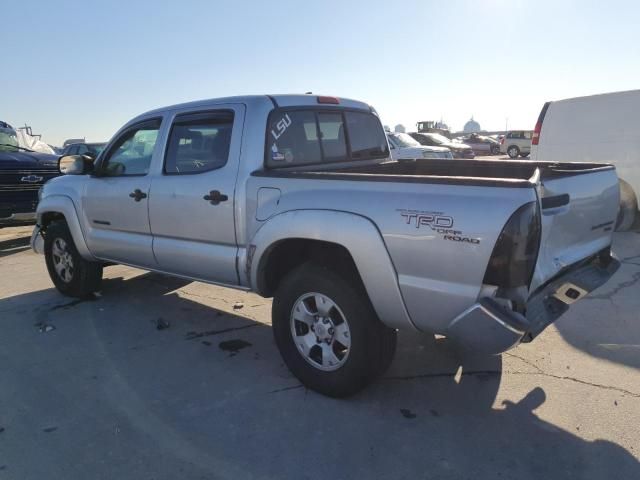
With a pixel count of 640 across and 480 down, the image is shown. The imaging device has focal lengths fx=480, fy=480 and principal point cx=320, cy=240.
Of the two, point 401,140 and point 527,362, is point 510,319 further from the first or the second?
point 401,140

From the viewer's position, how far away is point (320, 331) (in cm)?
319

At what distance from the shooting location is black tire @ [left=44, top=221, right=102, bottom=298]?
5.21 metres

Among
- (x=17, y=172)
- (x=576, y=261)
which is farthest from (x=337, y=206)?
(x=17, y=172)

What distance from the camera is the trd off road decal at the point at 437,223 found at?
2.42m

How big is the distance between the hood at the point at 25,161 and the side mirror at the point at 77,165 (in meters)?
4.32

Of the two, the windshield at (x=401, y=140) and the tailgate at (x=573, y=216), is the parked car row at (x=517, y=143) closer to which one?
the windshield at (x=401, y=140)

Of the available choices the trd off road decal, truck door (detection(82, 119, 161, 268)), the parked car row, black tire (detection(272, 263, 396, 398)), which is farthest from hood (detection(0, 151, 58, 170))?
the parked car row

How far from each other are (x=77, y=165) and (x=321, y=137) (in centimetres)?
249

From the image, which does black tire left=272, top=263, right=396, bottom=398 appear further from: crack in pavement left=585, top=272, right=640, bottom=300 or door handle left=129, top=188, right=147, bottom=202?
crack in pavement left=585, top=272, right=640, bottom=300

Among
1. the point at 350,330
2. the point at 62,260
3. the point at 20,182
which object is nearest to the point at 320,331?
the point at 350,330

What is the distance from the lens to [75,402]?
3244 mm

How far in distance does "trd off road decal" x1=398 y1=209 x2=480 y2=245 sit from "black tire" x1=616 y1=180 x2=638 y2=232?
6311mm

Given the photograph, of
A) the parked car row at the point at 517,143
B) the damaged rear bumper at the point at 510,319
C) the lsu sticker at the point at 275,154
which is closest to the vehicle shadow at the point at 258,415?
the damaged rear bumper at the point at 510,319

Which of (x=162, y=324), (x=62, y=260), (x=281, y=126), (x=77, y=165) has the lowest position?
(x=162, y=324)
